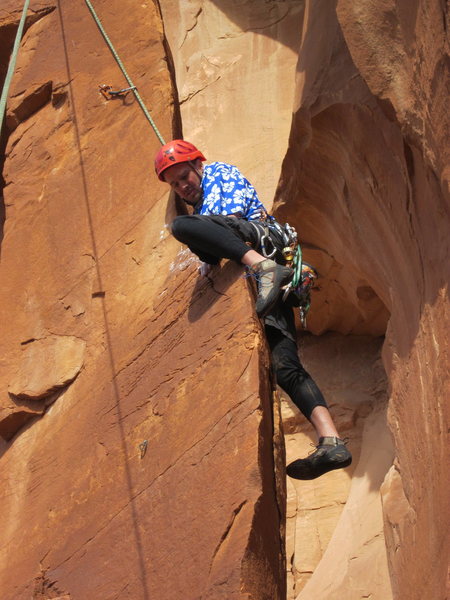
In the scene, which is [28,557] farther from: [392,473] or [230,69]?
[230,69]

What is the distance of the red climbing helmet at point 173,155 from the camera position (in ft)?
18.9

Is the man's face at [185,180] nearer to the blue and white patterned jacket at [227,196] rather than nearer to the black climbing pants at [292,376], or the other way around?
the blue and white patterned jacket at [227,196]

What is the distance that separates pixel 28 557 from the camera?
552cm

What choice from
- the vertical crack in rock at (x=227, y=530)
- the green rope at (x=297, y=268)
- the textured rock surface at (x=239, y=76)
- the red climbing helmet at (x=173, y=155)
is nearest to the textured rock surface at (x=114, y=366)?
the vertical crack in rock at (x=227, y=530)

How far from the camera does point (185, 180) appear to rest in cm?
582

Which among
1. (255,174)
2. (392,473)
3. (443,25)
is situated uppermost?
(443,25)

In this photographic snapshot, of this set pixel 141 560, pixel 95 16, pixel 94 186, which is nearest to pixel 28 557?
pixel 141 560

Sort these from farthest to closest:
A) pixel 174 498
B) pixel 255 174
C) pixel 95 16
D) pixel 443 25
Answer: pixel 255 174
pixel 95 16
pixel 174 498
pixel 443 25

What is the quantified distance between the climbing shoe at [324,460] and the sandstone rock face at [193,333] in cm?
10

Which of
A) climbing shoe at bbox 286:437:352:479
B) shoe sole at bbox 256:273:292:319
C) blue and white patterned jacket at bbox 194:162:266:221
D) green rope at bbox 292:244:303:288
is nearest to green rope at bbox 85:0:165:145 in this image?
blue and white patterned jacket at bbox 194:162:266:221

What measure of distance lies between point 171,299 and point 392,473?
1.89m

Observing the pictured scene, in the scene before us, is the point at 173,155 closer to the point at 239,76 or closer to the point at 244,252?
the point at 244,252

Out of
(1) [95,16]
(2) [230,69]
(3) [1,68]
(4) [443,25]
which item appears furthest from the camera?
(2) [230,69]

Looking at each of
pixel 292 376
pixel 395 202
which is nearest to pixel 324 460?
pixel 292 376
